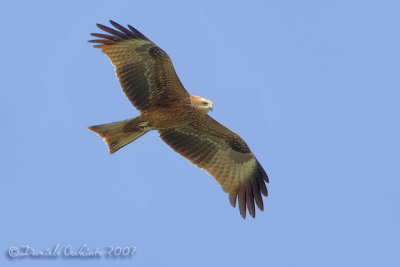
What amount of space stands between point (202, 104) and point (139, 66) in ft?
4.82

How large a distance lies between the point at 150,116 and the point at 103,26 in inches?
78.5

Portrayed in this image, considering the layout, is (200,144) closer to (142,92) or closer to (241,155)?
(241,155)

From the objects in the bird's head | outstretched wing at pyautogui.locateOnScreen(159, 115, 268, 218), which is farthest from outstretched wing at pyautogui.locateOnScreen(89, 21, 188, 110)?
outstretched wing at pyautogui.locateOnScreen(159, 115, 268, 218)

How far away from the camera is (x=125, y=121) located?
34.0 ft

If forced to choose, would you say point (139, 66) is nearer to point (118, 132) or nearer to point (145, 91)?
point (145, 91)

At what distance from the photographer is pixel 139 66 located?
10648 mm

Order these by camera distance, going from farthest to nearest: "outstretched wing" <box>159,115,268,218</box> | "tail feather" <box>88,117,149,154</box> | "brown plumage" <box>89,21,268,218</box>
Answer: "outstretched wing" <box>159,115,268,218</box> → "brown plumage" <box>89,21,268,218</box> → "tail feather" <box>88,117,149,154</box>

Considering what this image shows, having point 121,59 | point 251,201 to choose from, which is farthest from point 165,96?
point 251,201

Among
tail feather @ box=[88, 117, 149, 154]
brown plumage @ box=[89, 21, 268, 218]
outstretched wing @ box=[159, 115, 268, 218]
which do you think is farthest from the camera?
outstretched wing @ box=[159, 115, 268, 218]

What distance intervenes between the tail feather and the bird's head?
3.60ft

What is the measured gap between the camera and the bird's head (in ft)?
34.1

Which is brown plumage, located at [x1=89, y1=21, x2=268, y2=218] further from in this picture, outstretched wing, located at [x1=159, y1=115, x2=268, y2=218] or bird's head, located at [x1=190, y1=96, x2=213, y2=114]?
outstretched wing, located at [x1=159, y1=115, x2=268, y2=218]

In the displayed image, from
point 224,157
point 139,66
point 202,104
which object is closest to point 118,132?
point 139,66

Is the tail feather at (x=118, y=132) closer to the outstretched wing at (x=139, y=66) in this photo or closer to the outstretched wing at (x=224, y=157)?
the outstretched wing at (x=139, y=66)
